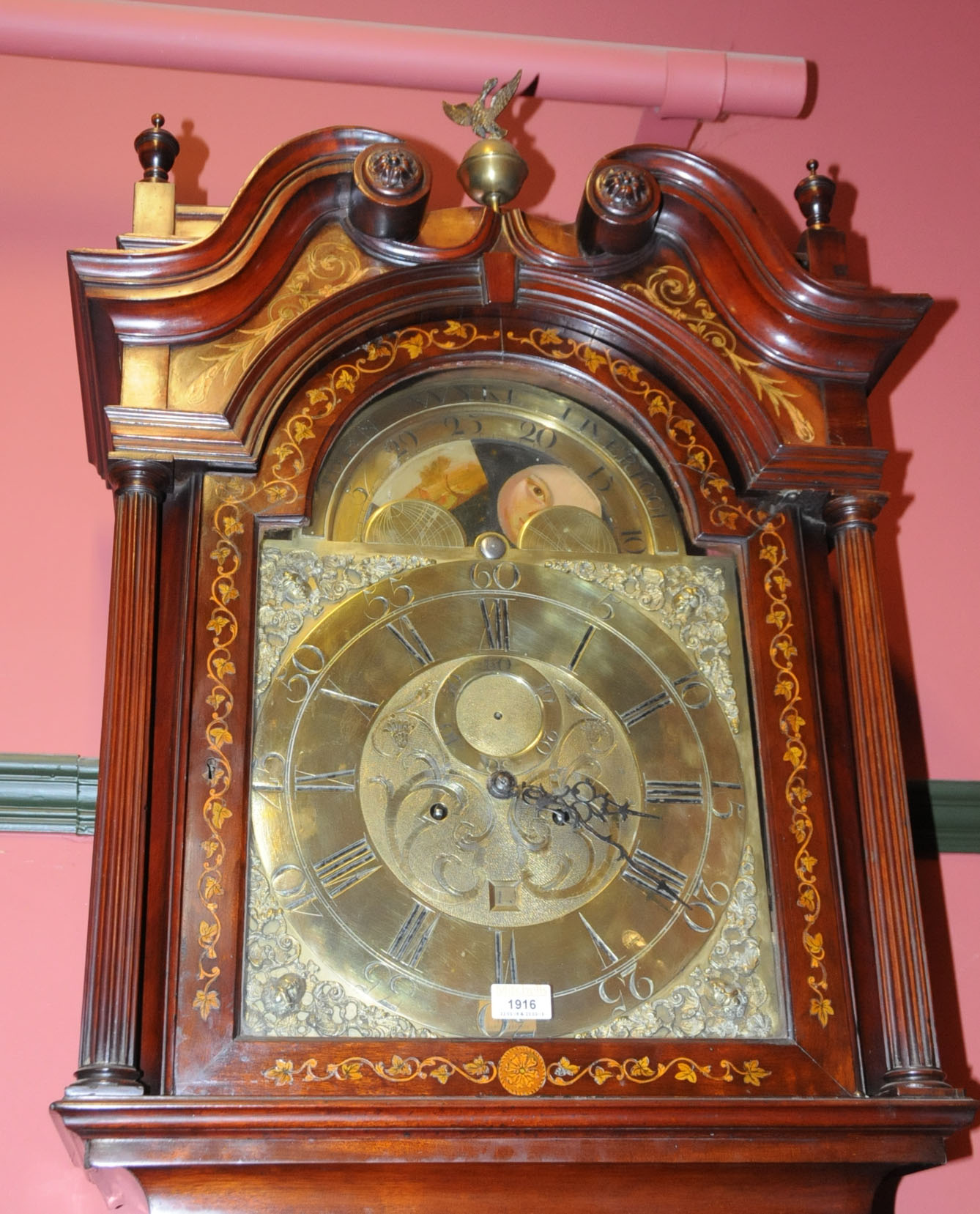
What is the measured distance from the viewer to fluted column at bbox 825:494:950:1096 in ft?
6.56

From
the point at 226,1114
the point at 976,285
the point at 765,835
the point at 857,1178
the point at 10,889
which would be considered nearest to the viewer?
the point at 226,1114

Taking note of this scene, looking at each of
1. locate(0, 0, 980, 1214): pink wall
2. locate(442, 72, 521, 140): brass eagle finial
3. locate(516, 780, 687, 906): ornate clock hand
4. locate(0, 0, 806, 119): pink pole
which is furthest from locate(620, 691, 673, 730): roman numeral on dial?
locate(0, 0, 806, 119): pink pole

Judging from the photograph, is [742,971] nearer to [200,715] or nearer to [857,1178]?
[857,1178]

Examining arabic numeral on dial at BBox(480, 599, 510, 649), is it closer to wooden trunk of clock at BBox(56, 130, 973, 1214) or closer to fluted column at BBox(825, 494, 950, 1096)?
wooden trunk of clock at BBox(56, 130, 973, 1214)

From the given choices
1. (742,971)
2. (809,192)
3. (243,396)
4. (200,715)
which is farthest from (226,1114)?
(809,192)

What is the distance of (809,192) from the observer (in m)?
2.47

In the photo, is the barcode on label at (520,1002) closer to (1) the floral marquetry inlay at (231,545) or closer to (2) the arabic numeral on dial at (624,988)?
(2) the arabic numeral on dial at (624,988)

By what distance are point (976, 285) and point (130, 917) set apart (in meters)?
2.01

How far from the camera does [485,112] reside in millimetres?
2430

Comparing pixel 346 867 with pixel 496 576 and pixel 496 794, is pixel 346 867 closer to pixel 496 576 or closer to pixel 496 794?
pixel 496 794

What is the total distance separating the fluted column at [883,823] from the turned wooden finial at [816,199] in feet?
1.46

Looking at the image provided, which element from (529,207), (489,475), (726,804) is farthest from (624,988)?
(529,207)

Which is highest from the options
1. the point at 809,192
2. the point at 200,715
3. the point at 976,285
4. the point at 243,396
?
the point at 976,285

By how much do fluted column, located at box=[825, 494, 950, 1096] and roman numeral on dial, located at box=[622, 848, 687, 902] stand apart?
24cm
